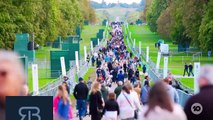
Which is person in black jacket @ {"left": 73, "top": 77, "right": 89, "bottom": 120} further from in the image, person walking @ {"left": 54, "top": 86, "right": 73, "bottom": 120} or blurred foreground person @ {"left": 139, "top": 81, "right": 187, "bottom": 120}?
blurred foreground person @ {"left": 139, "top": 81, "right": 187, "bottom": 120}

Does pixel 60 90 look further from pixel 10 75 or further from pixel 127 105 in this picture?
pixel 10 75

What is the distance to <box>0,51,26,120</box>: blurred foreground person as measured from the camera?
5.59m

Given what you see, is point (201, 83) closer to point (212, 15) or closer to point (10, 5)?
point (212, 15)

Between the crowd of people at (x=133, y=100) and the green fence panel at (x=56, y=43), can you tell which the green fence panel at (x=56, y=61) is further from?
the green fence panel at (x=56, y=43)

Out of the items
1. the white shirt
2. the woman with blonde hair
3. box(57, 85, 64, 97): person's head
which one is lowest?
the woman with blonde hair

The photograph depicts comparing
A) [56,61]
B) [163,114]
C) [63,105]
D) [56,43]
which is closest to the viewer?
[163,114]

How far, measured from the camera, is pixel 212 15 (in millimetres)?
74938

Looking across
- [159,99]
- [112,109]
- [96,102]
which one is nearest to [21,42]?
[96,102]

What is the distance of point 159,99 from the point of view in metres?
7.34

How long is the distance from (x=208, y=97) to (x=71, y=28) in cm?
12396

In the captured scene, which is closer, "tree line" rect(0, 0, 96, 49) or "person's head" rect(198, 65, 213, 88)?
"person's head" rect(198, 65, 213, 88)

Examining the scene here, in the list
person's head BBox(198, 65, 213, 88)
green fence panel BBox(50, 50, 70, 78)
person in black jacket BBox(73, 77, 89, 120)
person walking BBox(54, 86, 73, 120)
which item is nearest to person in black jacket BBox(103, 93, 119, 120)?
person walking BBox(54, 86, 73, 120)

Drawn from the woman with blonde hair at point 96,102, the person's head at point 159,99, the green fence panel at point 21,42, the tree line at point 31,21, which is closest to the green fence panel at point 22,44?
the green fence panel at point 21,42

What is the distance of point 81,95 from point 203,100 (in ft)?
47.8
